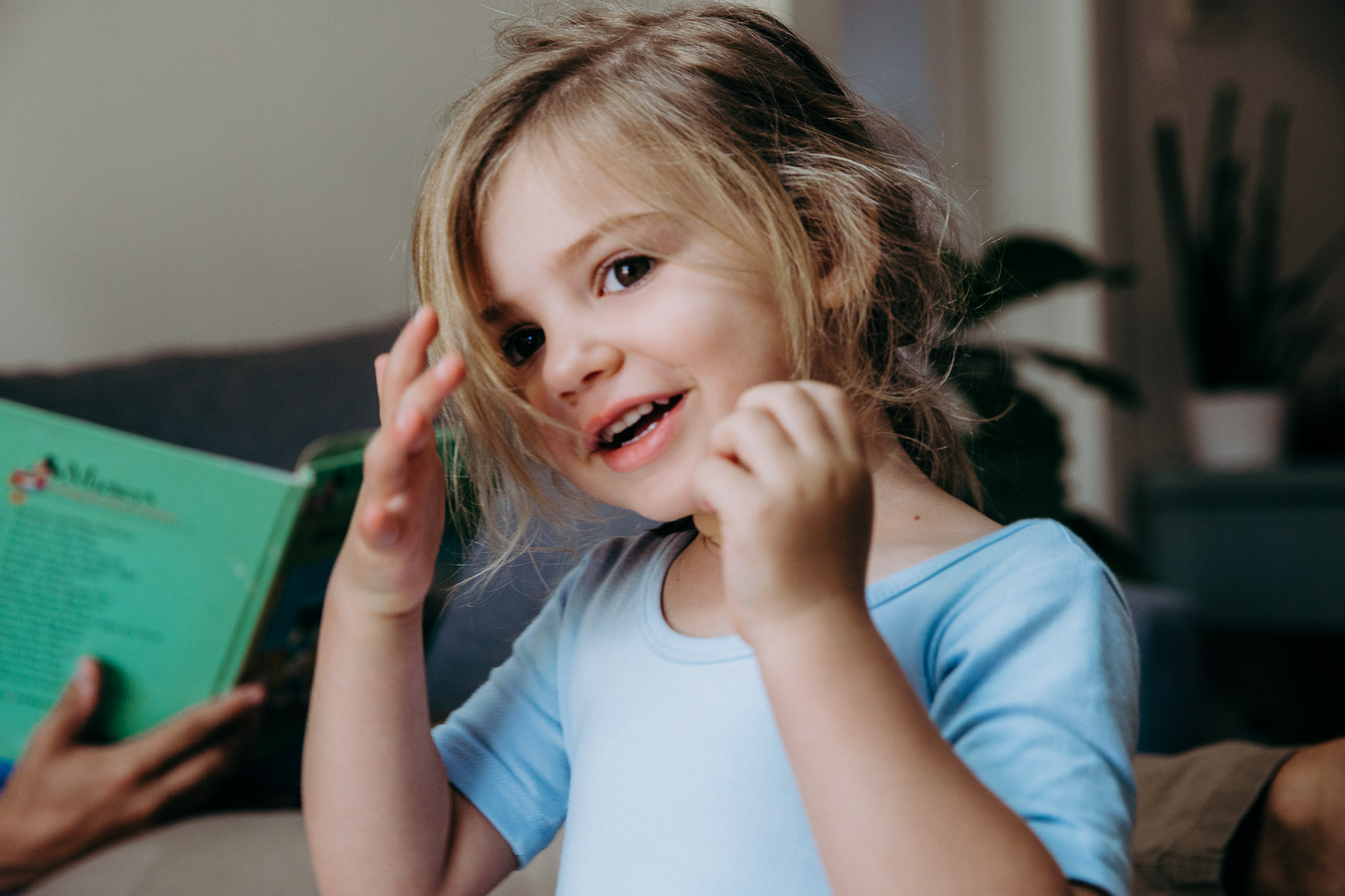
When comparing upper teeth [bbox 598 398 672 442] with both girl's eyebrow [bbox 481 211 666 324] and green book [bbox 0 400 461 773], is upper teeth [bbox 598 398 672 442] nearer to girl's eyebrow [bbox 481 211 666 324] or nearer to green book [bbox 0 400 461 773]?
girl's eyebrow [bbox 481 211 666 324]

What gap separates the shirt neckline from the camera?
487mm

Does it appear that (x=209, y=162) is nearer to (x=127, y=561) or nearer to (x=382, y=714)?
(x=127, y=561)

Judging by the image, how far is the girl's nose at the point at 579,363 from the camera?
52cm

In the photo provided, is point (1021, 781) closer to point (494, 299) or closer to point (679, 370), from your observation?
point (679, 370)

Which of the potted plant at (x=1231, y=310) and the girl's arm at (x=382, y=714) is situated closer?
the girl's arm at (x=382, y=714)

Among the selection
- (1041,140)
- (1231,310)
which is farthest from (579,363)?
(1231,310)

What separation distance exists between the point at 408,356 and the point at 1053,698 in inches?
12.8

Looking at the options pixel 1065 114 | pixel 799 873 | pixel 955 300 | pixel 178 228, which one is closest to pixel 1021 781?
pixel 799 873

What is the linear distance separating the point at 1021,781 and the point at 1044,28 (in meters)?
2.33

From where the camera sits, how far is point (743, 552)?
386mm

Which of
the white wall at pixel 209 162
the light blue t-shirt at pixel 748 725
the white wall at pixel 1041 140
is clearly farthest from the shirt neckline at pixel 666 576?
the white wall at pixel 1041 140

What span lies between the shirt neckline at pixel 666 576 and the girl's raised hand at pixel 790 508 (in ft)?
0.09

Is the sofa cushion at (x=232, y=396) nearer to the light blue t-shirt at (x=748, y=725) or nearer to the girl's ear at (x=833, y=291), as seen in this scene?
the light blue t-shirt at (x=748, y=725)

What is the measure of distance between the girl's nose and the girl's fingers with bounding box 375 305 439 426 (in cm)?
6
